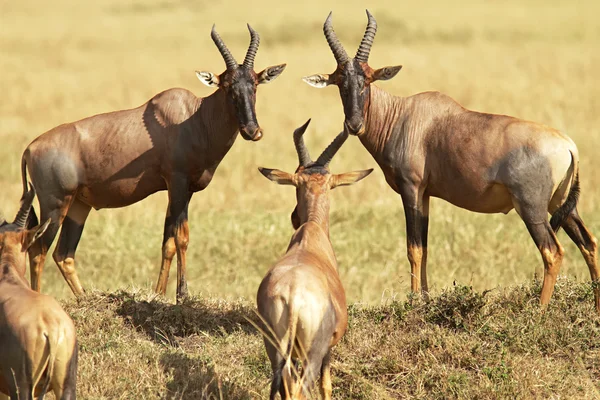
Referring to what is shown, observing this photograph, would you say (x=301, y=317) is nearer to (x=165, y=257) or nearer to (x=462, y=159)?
(x=462, y=159)

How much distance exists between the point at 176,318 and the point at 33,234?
2.56m

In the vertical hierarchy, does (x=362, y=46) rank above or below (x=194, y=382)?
above

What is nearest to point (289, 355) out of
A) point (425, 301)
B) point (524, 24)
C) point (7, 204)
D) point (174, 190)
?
point (425, 301)

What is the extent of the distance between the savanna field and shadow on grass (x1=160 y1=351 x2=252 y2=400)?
20 millimetres

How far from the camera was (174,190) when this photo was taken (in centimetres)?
1090

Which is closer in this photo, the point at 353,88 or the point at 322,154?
the point at 322,154

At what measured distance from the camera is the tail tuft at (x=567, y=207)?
10.1 metres

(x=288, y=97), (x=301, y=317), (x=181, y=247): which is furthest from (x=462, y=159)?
(x=288, y=97)

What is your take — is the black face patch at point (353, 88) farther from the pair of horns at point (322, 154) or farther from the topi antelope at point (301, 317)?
the topi antelope at point (301, 317)

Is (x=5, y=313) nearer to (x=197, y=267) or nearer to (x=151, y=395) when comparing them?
(x=151, y=395)

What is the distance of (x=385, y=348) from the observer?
9.24 m

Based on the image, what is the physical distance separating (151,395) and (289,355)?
1830 mm

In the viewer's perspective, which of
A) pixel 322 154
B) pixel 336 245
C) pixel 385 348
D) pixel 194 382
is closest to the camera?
pixel 194 382

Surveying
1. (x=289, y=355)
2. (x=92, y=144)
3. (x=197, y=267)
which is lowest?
(x=197, y=267)
